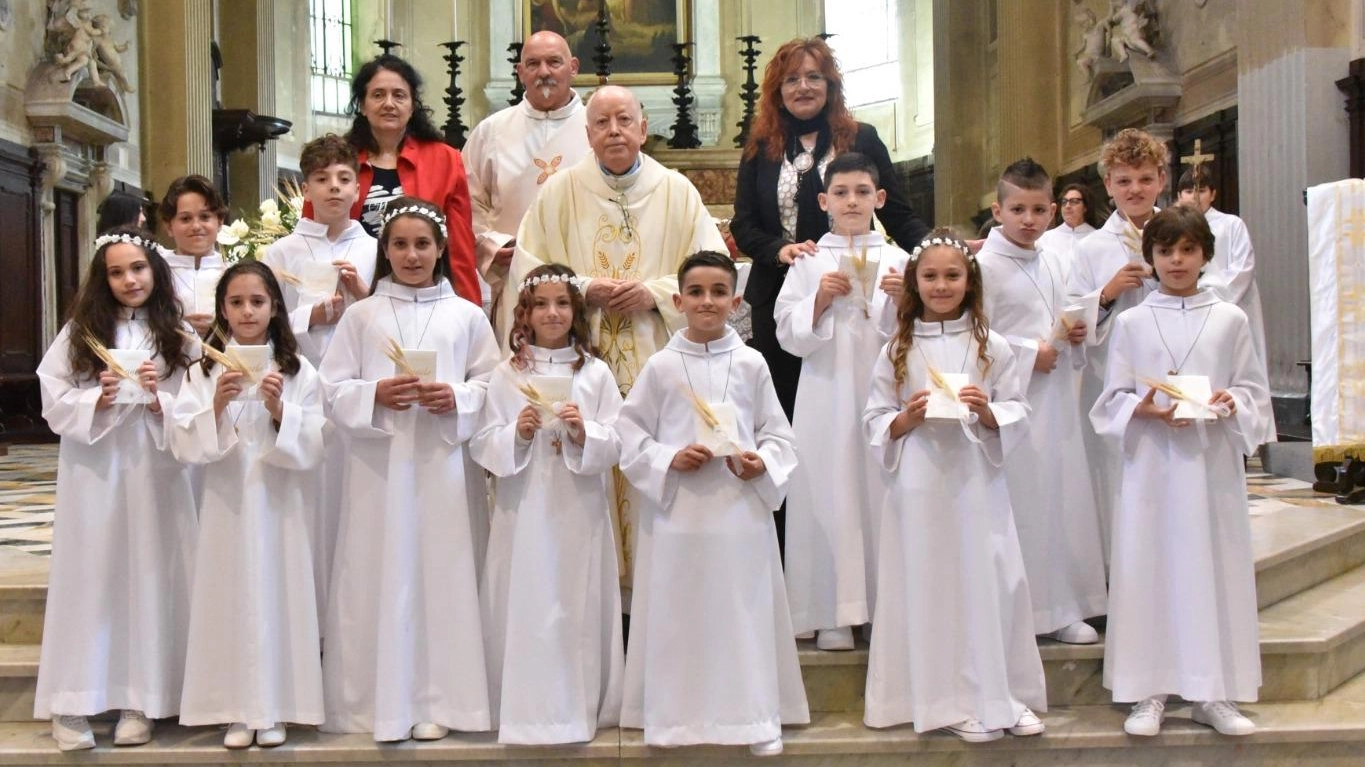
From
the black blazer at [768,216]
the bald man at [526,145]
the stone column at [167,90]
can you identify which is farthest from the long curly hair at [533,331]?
the stone column at [167,90]

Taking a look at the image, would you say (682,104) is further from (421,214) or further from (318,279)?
(421,214)

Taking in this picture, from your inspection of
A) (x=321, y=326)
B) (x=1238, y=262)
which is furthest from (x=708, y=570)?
(x=1238, y=262)

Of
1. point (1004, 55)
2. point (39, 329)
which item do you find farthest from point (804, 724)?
point (1004, 55)

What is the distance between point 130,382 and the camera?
4.44m

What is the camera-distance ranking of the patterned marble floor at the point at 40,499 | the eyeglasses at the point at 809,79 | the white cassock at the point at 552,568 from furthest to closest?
the patterned marble floor at the point at 40,499 < the eyeglasses at the point at 809,79 < the white cassock at the point at 552,568

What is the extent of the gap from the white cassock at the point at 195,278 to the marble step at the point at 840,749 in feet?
5.14

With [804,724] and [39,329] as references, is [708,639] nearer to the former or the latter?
[804,724]

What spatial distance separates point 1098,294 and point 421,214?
7.94 feet

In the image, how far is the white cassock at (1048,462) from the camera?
4.93m

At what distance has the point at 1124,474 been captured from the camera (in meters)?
4.67

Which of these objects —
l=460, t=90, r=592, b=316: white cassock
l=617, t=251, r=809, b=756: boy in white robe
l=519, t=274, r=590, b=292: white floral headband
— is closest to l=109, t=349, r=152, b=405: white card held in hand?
l=519, t=274, r=590, b=292: white floral headband

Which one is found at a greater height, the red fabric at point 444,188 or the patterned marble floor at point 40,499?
the red fabric at point 444,188

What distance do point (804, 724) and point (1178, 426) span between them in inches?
62.0

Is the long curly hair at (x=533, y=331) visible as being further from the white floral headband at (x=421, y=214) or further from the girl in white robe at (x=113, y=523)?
the girl in white robe at (x=113, y=523)
